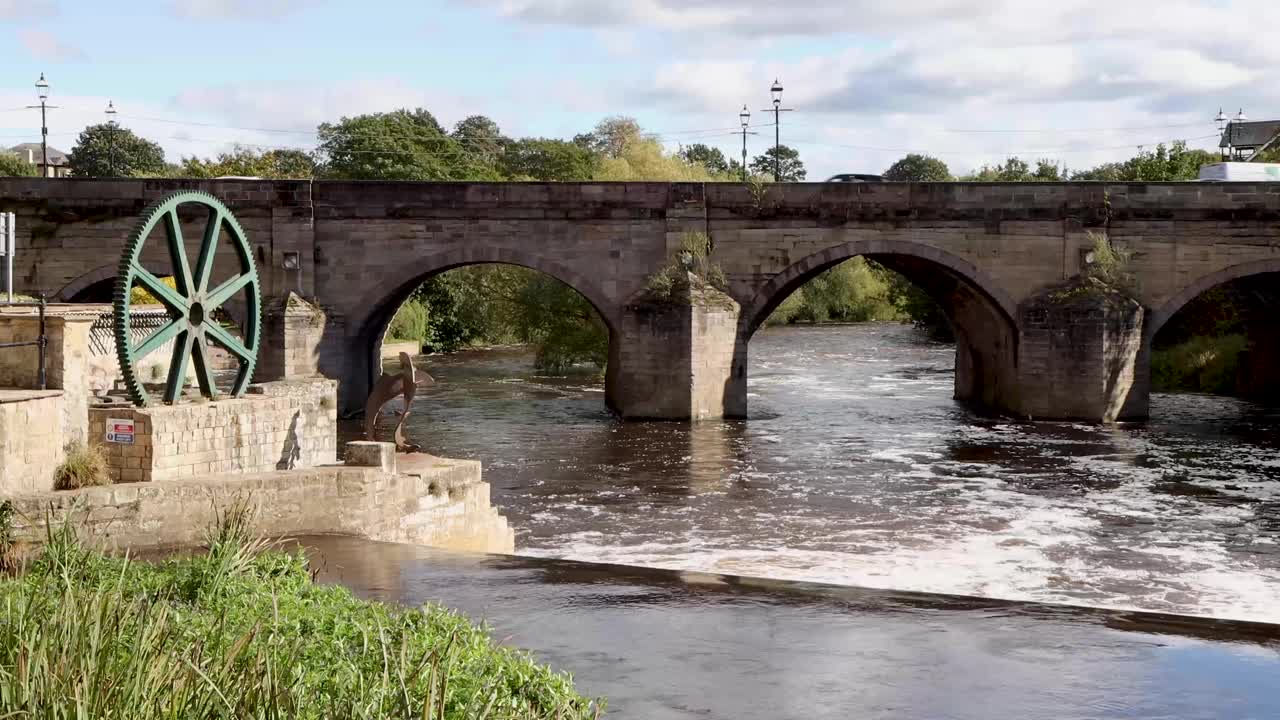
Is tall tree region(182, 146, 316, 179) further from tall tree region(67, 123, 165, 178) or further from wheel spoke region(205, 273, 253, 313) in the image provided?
wheel spoke region(205, 273, 253, 313)

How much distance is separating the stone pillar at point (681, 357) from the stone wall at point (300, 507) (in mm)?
14191

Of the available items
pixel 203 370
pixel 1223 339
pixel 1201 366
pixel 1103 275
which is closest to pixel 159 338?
pixel 203 370

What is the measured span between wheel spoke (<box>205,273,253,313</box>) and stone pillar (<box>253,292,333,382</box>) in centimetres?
1429

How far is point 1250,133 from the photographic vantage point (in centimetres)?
5247

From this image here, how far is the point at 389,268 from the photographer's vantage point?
3391 cm

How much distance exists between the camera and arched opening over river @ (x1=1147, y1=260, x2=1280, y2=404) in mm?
34606

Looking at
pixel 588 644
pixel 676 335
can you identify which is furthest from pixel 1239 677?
pixel 676 335

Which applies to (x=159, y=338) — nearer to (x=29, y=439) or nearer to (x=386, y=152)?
(x=29, y=439)

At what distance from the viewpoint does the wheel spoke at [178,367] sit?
15922 mm

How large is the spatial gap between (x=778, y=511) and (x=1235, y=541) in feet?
20.4

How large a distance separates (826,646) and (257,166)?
65.8 meters

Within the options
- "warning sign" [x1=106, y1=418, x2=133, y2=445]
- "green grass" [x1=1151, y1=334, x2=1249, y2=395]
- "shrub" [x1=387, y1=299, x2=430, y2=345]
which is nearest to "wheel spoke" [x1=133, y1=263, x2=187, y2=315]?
"warning sign" [x1=106, y1=418, x2=133, y2=445]

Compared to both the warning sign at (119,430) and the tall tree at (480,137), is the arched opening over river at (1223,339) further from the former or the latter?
the tall tree at (480,137)

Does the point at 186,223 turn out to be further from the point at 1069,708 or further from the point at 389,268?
the point at 1069,708
